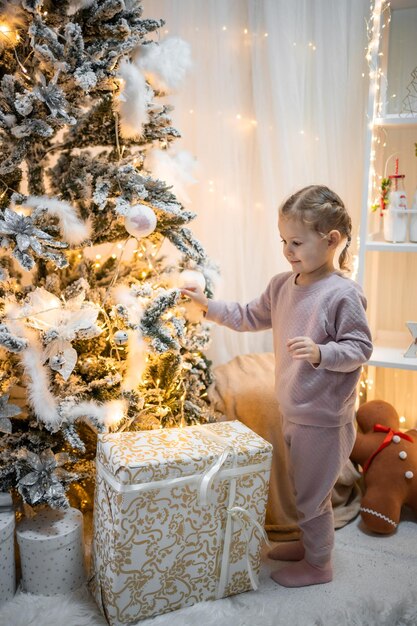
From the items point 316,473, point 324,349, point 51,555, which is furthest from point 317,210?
point 51,555

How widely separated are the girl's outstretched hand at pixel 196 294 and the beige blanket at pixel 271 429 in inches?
13.0

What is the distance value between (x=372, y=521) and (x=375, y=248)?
817 millimetres

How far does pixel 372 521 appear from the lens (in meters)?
1.74

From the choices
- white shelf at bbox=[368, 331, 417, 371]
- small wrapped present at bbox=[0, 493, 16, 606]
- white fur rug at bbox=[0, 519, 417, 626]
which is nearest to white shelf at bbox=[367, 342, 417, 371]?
white shelf at bbox=[368, 331, 417, 371]

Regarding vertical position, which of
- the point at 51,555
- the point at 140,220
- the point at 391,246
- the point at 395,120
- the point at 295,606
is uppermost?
the point at 395,120

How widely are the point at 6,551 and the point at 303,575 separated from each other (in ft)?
2.36

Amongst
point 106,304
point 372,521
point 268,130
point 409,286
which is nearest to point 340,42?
point 268,130

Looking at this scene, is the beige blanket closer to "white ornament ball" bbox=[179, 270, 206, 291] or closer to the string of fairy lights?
"white ornament ball" bbox=[179, 270, 206, 291]

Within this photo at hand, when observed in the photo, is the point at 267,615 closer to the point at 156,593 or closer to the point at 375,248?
the point at 156,593

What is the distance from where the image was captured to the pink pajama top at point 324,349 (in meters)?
1.39

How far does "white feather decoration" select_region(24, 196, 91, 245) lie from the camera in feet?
4.47

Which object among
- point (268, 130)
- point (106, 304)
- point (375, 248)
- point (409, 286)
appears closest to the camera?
point (106, 304)

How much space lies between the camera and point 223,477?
1.36 metres

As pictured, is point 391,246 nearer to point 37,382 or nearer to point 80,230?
point 80,230
